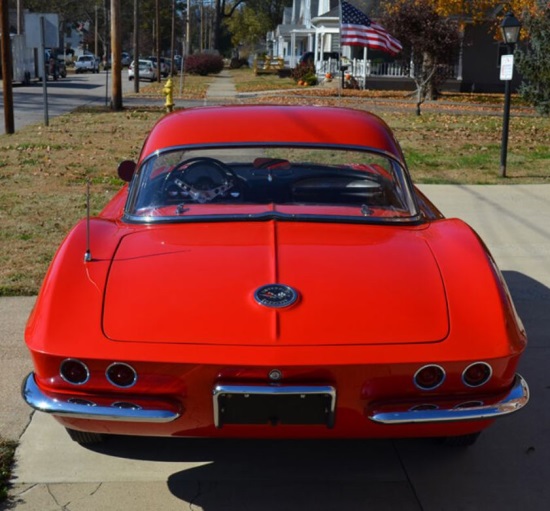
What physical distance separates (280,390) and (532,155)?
13.5 meters

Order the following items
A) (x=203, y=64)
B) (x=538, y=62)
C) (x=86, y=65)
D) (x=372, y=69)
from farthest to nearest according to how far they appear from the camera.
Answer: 1. (x=86, y=65)
2. (x=203, y=64)
3. (x=372, y=69)
4. (x=538, y=62)

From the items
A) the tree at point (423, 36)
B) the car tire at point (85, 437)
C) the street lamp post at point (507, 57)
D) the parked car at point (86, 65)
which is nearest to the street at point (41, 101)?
the tree at point (423, 36)

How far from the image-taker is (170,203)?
4629mm

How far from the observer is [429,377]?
3381 mm

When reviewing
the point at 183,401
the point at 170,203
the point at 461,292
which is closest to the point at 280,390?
the point at 183,401

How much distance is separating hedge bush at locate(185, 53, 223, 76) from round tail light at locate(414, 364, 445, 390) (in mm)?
57776

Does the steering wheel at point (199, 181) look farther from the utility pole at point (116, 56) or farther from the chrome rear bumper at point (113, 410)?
the utility pole at point (116, 56)

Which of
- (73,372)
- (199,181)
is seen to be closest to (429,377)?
(73,372)

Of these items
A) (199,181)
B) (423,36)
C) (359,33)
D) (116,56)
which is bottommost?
(199,181)

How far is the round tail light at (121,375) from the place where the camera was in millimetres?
3324

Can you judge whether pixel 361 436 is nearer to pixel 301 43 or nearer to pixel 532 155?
pixel 532 155

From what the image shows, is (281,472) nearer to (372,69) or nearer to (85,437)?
(85,437)

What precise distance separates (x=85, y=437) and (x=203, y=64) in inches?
2255

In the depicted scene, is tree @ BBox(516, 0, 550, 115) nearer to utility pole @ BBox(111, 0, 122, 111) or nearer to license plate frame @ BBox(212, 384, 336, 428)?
utility pole @ BBox(111, 0, 122, 111)
